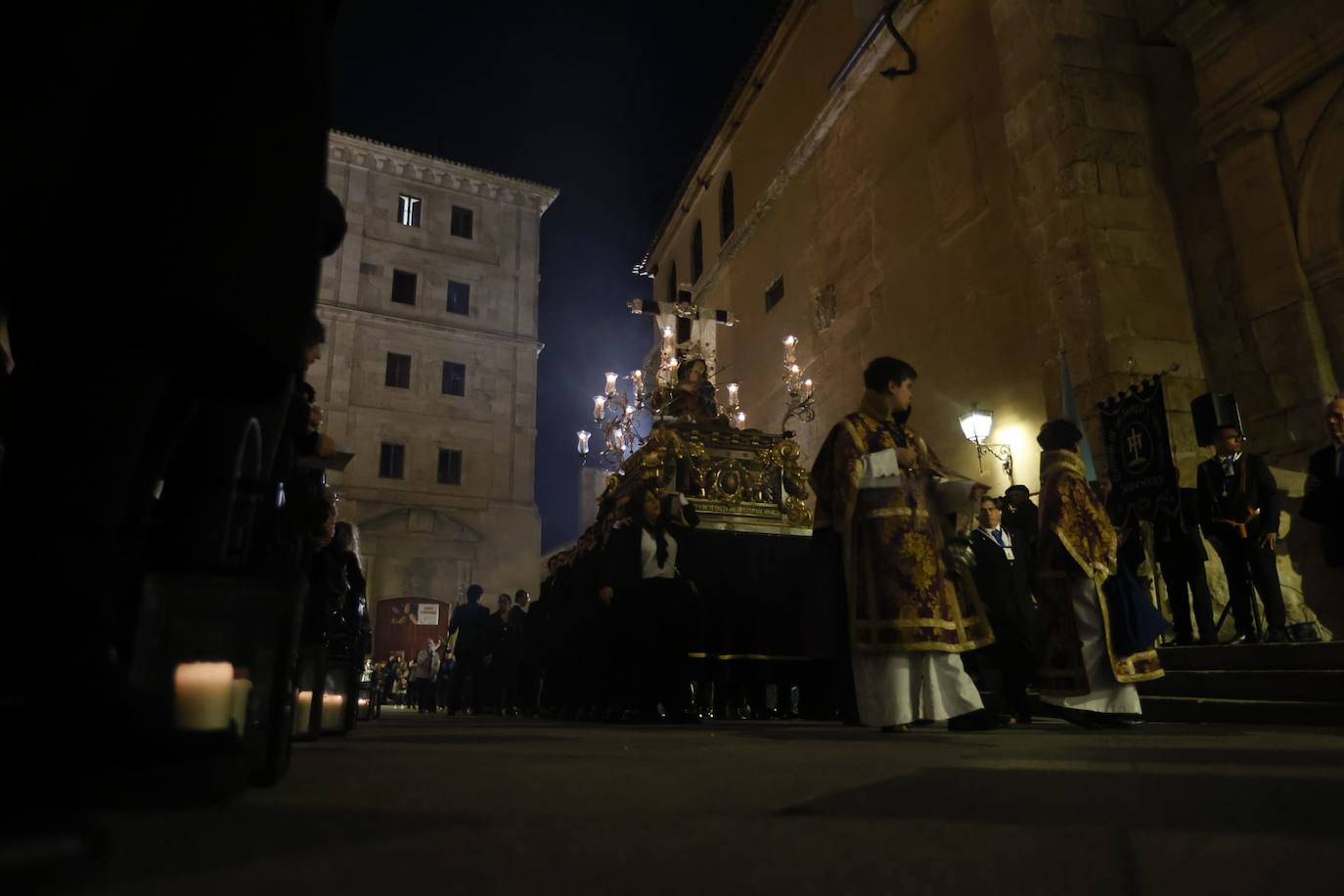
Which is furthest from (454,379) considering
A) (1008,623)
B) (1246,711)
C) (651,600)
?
(1246,711)

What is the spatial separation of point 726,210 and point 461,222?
11.8 m

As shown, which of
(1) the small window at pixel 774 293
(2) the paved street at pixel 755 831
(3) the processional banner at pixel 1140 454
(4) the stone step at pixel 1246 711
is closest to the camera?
A: (2) the paved street at pixel 755 831

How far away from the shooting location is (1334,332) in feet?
26.2

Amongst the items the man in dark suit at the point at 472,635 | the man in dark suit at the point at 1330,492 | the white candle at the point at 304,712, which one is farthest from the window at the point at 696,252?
the white candle at the point at 304,712

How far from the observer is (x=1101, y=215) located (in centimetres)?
938

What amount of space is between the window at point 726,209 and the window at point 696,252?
131cm


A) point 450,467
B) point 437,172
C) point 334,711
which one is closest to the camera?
point 334,711

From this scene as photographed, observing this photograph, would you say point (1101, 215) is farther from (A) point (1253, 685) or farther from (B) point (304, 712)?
(B) point (304, 712)

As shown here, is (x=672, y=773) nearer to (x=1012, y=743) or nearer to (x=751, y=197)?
(x=1012, y=743)

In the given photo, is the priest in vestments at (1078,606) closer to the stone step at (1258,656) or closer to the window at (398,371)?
the stone step at (1258,656)

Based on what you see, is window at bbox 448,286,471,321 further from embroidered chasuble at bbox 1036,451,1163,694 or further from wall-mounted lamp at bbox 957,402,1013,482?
embroidered chasuble at bbox 1036,451,1163,694

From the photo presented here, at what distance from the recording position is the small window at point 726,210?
2144 centimetres

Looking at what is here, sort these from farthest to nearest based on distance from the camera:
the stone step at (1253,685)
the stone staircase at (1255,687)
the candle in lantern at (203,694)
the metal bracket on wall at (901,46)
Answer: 1. the metal bracket on wall at (901,46)
2. the stone step at (1253,685)
3. the stone staircase at (1255,687)
4. the candle in lantern at (203,694)

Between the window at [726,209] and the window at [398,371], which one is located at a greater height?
the window at [726,209]
